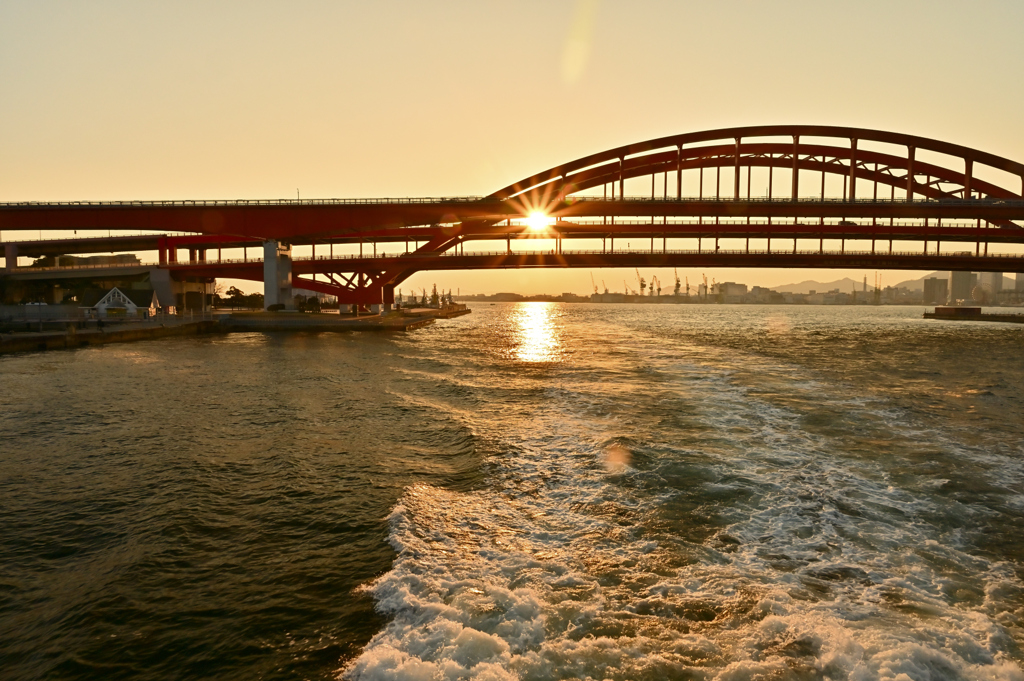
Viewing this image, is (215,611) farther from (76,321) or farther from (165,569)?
(76,321)

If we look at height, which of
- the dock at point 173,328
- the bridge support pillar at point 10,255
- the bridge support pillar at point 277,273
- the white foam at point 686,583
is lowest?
the white foam at point 686,583

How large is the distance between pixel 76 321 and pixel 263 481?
4761 cm

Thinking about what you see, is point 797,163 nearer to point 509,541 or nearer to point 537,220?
point 537,220

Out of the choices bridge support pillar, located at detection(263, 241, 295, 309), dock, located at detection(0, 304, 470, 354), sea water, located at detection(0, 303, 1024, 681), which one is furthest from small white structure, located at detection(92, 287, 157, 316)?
sea water, located at detection(0, 303, 1024, 681)

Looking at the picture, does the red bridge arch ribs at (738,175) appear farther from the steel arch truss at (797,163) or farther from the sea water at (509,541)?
the sea water at (509,541)

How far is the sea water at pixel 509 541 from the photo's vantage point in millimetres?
5129

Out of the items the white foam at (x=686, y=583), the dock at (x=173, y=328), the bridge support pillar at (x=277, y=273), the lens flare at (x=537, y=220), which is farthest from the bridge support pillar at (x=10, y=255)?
the white foam at (x=686, y=583)

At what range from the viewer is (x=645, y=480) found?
1002 cm

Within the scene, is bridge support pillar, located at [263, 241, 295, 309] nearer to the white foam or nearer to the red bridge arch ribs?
the red bridge arch ribs

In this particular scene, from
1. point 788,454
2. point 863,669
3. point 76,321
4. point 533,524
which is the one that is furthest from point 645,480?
point 76,321

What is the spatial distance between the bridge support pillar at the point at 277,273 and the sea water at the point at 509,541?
5237cm

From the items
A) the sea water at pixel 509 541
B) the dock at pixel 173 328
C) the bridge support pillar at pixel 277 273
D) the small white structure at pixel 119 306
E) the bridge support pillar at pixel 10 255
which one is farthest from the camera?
the bridge support pillar at pixel 10 255

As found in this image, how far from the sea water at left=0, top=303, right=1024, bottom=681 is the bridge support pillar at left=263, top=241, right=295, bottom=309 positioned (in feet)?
172

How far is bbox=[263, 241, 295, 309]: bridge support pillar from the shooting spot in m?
66.4
